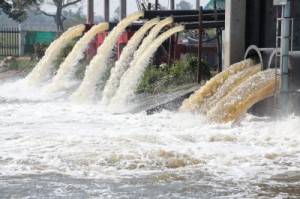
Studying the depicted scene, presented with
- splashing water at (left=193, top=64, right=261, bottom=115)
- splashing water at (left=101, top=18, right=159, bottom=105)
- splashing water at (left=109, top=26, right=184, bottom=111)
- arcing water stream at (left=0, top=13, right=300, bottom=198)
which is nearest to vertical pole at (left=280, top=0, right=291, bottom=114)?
arcing water stream at (left=0, top=13, right=300, bottom=198)

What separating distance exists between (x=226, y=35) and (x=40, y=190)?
32.4 feet

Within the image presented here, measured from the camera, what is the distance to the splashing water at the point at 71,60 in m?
21.1

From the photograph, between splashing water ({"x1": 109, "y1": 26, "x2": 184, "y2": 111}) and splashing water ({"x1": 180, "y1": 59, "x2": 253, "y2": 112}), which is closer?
splashing water ({"x1": 180, "y1": 59, "x2": 253, "y2": 112})

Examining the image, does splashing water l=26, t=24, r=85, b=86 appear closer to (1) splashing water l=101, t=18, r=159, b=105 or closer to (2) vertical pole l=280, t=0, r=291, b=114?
(1) splashing water l=101, t=18, r=159, b=105

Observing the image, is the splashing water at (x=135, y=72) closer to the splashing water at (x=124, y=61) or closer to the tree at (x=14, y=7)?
the splashing water at (x=124, y=61)

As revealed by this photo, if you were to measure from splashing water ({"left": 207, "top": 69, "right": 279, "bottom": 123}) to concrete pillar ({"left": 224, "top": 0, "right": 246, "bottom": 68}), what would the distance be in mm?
3320

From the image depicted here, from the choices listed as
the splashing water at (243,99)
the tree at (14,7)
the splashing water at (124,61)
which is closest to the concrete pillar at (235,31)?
the splashing water at (124,61)

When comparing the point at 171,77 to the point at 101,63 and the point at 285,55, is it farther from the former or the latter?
the point at 285,55

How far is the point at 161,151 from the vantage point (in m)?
10.2

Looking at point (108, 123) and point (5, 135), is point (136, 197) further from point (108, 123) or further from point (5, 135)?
point (108, 123)

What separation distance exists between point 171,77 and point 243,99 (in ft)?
16.6

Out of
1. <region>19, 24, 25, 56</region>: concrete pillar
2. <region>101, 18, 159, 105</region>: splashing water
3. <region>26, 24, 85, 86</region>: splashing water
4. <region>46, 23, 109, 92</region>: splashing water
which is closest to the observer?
<region>101, 18, 159, 105</region>: splashing water

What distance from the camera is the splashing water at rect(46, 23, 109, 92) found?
21.1 m

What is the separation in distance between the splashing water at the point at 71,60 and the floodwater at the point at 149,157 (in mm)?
6436
